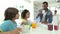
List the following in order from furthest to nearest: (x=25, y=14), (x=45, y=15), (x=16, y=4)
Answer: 1. (x=16, y=4)
2. (x=25, y=14)
3. (x=45, y=15)

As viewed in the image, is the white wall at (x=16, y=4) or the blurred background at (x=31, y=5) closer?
the blurred background at (x=31, y=5)

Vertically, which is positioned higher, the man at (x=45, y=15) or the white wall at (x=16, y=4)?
the white wall at (x=16, y=4)

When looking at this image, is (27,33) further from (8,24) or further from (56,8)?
(56,8)

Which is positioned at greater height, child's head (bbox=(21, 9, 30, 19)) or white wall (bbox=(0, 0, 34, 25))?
white wall (bbox=(0, 0, 34, 25))

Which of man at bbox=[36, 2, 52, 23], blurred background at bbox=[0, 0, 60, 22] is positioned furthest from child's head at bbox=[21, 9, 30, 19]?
man at bbox=[36, 2, 52, 23]

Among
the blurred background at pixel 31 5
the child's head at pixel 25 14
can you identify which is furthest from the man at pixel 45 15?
the child's head at pixel 25 14

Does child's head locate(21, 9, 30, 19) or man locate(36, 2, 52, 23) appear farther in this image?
child's head locate(21, 9, 30, 19)

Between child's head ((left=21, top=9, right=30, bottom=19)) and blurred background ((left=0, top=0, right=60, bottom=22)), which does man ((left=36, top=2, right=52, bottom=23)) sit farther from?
child's head ((left=21, top=9, right=30, bottom=19))

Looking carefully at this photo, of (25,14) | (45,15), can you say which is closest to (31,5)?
(25,14)

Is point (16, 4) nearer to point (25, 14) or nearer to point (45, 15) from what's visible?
point (25, 14)

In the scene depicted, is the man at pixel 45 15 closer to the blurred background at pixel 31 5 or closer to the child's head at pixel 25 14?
the blurred background at pixel 31 5

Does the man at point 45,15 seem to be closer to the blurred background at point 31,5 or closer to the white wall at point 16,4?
the blurred background at point 31,5

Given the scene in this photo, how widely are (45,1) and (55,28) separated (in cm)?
40

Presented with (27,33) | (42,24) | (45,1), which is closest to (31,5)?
(45,1)
